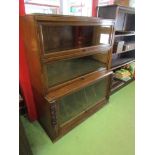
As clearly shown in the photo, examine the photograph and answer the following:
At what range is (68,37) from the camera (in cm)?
155

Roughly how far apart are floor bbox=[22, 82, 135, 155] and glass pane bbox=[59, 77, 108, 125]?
0.21 m

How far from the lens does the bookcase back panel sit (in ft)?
4.35

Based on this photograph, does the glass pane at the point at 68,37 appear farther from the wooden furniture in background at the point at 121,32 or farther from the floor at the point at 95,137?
the floor at the point at 95,137

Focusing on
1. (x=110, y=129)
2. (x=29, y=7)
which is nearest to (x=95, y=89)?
(x=110, y=129)

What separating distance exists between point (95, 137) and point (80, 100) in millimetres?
499

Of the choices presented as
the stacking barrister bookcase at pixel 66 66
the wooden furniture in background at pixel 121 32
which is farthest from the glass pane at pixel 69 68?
the wooden furniture in background at pixel 121 32

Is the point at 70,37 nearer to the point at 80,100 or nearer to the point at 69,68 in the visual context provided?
the point at 69,68

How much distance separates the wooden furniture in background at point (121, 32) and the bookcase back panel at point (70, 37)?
0.40 meters

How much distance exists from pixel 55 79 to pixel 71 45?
0.45 metres

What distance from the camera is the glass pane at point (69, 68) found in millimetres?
1430

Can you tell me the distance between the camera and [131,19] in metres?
2.74

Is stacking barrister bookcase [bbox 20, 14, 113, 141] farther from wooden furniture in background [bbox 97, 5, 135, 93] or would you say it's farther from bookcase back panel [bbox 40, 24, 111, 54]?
wooden furniture in background [bbox 97, 5, 135, 93]

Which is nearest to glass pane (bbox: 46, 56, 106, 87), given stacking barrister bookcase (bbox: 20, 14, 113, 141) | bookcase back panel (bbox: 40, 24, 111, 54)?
stacking barrister bookcase (bbox: 20, 14, 113, 141)
